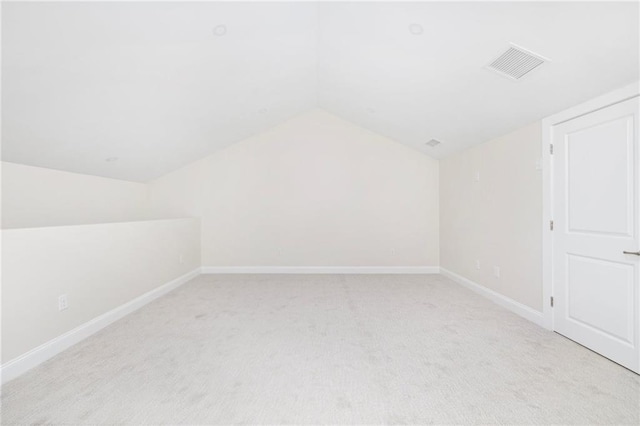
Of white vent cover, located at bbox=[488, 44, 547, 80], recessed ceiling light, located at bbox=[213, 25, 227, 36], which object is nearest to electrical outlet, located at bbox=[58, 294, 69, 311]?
recessed ceiling light, located at bbox=[213, 25, 227, 36]

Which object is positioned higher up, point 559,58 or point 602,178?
point 559,58

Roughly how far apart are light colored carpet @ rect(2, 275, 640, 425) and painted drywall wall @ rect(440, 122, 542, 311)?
Result: 0.50 metres

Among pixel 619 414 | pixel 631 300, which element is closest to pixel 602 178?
pixel 631 300

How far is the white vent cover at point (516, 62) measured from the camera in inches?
87.4

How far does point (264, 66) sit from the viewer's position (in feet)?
10.6

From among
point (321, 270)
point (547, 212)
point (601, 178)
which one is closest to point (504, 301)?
point (547, 212)

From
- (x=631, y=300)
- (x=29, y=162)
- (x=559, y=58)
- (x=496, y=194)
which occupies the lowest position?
(x=631, y=300)

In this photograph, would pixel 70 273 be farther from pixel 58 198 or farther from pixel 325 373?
pixel 325 373

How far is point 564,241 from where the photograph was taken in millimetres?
2643

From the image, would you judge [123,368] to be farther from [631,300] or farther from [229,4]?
[631,300]

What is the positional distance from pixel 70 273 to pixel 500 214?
4397 millimetres

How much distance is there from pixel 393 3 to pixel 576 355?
9.85 ft

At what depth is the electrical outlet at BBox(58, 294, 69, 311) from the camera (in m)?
2.37

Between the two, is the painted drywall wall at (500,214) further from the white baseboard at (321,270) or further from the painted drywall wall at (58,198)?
the painted drywall wall at (58,198)
